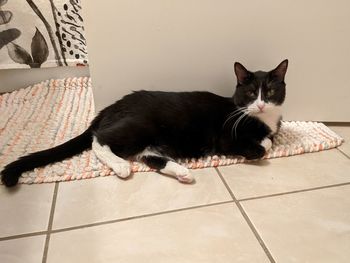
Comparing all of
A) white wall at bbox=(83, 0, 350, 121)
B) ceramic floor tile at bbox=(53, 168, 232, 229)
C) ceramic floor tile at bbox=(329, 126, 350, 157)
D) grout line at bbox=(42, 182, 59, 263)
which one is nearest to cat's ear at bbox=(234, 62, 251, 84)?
white wall at bbox=(83, 0, 350, 121)

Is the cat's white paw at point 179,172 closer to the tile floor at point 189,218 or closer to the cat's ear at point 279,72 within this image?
the tile floor at point 189,218

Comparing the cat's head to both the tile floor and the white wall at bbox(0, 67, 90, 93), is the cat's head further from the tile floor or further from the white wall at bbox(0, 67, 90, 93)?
the white wall at bbox(0, 67, 90, 93)

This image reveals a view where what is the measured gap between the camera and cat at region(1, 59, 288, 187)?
1062mm

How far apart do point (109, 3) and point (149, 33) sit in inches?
6.5

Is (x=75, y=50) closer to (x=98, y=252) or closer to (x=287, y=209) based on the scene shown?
(x=98, y=252)

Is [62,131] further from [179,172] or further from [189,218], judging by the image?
[189,218]

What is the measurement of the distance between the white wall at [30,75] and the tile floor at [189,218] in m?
0.92

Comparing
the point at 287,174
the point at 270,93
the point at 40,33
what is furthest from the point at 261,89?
the point at 40,33

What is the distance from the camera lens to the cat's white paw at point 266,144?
1.09 meters

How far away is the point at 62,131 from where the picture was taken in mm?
1274

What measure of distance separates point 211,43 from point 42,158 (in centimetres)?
71

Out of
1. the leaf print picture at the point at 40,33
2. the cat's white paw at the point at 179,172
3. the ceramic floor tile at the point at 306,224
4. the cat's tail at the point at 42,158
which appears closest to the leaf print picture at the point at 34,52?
the leaf print picture at the point at 40,33

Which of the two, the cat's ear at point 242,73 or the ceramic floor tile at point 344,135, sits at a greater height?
the cat's ear at point 242,73

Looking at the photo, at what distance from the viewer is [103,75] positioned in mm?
1183
